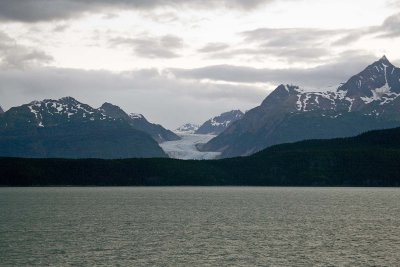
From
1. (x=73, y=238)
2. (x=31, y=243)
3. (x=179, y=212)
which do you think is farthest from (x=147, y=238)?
(x=179, y=212)

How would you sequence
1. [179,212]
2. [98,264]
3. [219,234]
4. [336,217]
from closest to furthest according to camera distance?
[98,264] → [219,234] → [336,217] → [179,212]

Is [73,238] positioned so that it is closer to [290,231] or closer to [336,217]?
[290,231]

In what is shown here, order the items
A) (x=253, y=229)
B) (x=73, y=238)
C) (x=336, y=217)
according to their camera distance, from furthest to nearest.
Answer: (x=336, y=217) → (x=253, y=229) → (x=73, y=238)

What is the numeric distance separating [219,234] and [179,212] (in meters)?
60.0

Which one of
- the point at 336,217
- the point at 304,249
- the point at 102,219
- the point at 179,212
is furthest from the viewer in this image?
the point at 179,212

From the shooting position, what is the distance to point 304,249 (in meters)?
109

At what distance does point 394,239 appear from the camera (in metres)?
121

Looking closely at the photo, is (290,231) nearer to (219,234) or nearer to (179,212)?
(219,234)

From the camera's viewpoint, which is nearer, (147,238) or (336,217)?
(147,238)

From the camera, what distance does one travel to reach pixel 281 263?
95.1 meters

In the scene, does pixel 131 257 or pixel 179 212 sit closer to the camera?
pixel 131 257

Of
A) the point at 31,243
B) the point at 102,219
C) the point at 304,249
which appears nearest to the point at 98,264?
the point at 31,243

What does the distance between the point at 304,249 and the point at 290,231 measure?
1075 inches

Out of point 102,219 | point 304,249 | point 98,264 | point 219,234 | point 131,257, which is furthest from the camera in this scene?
point 102,219
